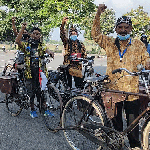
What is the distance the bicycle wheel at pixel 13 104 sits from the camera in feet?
18.7

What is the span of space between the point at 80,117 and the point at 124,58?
1.22 metres

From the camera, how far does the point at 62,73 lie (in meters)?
5.82

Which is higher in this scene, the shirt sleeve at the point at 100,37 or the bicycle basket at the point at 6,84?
the shirt sleeve at the point at 100,37

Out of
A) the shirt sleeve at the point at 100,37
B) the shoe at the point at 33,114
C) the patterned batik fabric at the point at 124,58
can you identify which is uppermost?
the shirt sleeve at the point at 100,37

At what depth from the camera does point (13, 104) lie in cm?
638

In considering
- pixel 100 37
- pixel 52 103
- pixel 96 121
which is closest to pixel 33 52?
pixel 52 103

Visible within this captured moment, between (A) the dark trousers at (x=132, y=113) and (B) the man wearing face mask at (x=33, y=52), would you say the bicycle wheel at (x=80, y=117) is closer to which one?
(A) the dark trousers at (x=132, y=113)

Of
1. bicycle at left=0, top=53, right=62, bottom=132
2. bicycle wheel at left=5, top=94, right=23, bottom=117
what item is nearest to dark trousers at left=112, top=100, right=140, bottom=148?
bicycle at left=0, top=53, right=62, bottom=132

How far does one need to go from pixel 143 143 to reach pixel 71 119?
1.48 metres

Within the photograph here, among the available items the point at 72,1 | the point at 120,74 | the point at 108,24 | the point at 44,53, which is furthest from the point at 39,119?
the point at 108,24

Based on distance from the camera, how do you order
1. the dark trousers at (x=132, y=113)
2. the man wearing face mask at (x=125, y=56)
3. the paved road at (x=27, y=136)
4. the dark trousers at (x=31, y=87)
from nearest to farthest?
the man wearing face mask at (x=125, y=56)
the dark trousers at (x=132, y=113)
the paved road at (x=27, y=136)
the dark trousers at (x=31, y=87)

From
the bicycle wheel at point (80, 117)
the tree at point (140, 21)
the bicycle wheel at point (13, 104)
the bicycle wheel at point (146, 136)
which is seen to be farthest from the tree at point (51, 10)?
the bicycle wheel at point (146, 136)

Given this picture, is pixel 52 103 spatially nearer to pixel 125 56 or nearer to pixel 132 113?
pixel 132 113

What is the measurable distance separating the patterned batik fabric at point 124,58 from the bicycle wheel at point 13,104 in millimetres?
2986
